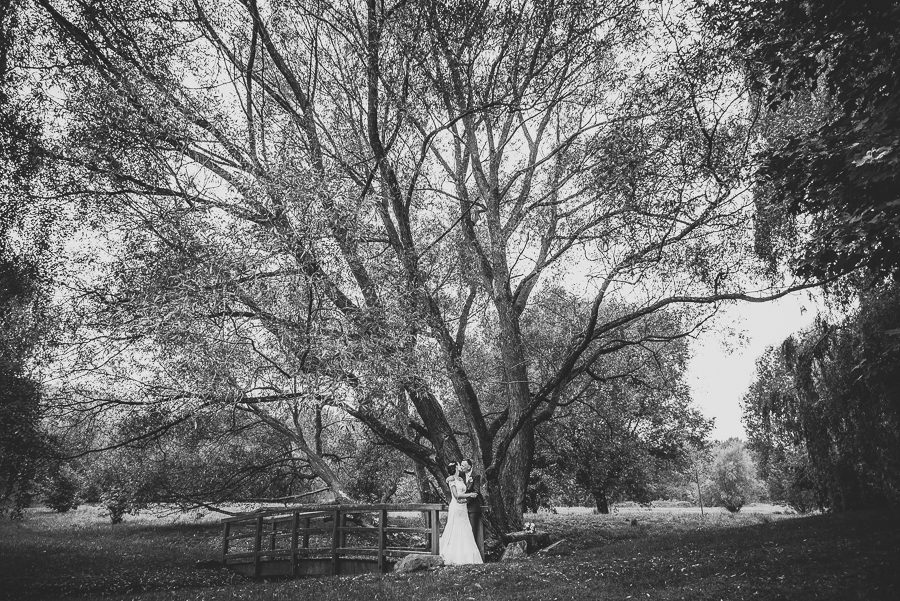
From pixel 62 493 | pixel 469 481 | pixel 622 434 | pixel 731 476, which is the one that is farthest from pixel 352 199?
pixel 731 476

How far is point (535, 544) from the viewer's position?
1245 cm

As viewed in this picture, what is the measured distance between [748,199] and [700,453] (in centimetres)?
3404

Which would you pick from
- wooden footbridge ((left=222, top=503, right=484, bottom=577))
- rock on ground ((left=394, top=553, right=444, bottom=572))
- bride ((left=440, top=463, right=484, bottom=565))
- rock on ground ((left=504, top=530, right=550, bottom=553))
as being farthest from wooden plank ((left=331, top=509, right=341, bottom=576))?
rock on ground ((left=504, top=530, right=550, bottom=553))

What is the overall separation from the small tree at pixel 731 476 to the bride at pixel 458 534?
61.9m

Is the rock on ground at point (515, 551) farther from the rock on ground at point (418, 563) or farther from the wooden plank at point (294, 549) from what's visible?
the wooden plank at point (294, 549)

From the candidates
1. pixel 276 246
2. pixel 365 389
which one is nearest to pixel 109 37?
pixel 276 246

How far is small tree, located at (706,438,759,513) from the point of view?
230 ft

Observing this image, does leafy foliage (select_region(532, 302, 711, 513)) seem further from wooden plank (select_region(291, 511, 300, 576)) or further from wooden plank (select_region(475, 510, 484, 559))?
wooden plank (select_region(291, 511, 300, 576))

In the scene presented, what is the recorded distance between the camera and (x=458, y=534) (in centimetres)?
1111

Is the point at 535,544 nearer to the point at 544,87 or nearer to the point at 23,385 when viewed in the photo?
the point at 544,87

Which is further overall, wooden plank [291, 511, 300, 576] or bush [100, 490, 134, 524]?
bush [100, 490, 134, 524]

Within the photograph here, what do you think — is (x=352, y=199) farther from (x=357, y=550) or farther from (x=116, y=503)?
(x=116, y=503)

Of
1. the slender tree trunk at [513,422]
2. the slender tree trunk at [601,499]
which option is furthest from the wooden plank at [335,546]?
the slender tree trunk at [601,499]

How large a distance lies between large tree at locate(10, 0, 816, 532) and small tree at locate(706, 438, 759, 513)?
2385 inches
